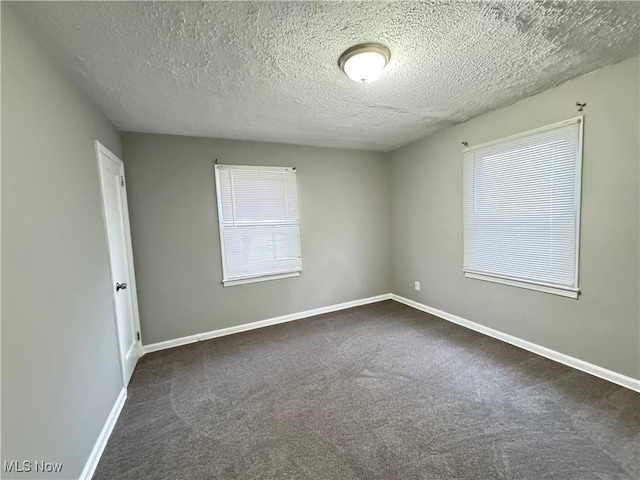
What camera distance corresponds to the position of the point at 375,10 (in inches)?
54.4

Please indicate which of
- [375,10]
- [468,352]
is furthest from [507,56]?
[468,352]

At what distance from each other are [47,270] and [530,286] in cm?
370

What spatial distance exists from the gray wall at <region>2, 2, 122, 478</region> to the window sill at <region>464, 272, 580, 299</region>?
11.9 ft

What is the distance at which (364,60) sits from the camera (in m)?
1.71

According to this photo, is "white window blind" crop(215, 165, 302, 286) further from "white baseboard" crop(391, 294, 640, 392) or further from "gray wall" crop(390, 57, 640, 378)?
"white baseboard" crop(391, 294, 640, 392)

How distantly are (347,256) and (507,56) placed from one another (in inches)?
116

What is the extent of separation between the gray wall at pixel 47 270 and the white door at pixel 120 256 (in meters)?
0.30

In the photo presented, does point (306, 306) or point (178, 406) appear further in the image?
point (306, 306)

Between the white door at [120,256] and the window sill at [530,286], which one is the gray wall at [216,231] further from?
the window sill at [530,286]

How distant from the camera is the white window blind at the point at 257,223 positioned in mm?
3389

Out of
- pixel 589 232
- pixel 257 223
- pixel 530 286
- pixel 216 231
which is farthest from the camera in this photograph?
pixel 257 223

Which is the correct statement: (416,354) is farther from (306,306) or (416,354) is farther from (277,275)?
(277,275)

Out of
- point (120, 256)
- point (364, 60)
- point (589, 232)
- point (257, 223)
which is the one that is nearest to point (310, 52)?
point (364, 60)

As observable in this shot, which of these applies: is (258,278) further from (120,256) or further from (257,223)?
(120,256)
